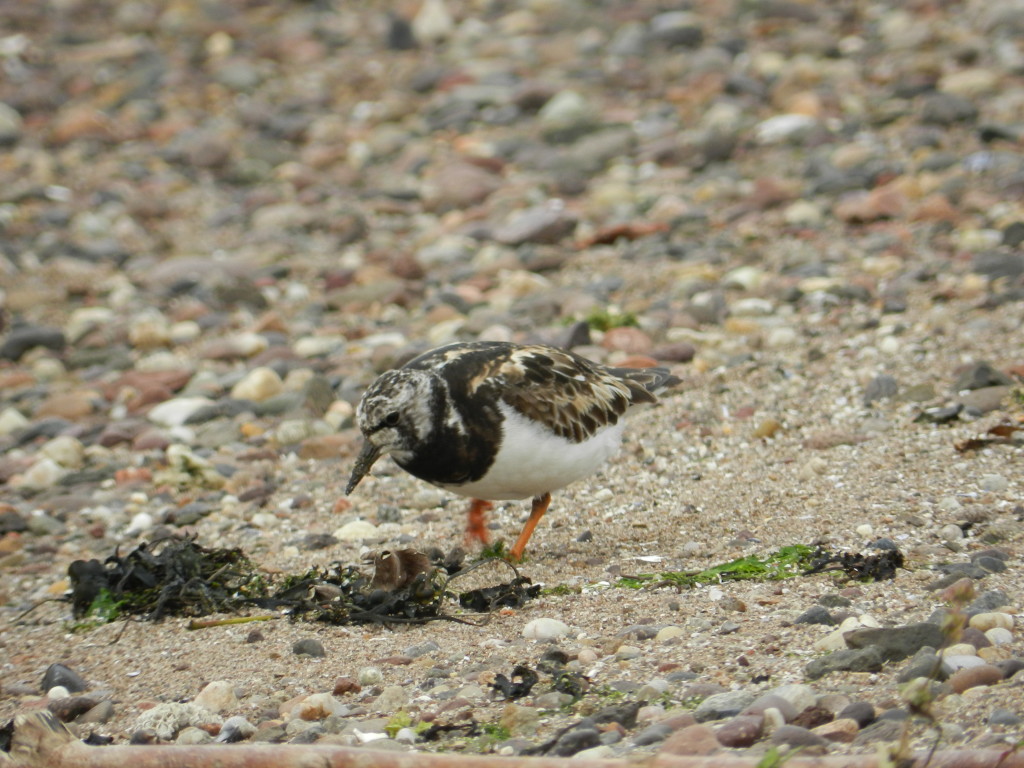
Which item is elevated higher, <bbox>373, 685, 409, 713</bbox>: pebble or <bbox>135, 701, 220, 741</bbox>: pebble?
<bbox>135, 701, 220, 741</bbox>: pebble

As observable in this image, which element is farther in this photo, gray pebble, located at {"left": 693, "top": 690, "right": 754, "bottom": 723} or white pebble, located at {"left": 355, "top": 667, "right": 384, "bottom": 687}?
white pebble, located at {"left": 355, "top": 667, "right": 384, "bottom": 687}

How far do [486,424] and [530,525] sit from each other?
1.88ft

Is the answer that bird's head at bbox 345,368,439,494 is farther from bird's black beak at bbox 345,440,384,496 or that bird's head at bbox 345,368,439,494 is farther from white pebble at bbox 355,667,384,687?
white pebble at bbox 355,667,384,687

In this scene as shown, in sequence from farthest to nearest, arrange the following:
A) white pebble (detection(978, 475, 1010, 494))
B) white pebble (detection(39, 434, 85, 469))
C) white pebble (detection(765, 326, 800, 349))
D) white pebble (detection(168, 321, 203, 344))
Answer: white pebble (detection(168, 321, 203, 344)) < white pebble (detection(765, 326, 800, 349)) < white pebble (detection(39, 434, 85, 469)) < white pebble (detection(978, 475, 1010, 494))

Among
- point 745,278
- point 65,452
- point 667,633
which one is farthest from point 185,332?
point 667,633

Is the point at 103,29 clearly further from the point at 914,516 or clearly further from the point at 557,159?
the point at 914,516

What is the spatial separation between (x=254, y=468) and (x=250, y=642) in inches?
77.6

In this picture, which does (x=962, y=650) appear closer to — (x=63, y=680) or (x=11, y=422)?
(x=63, y=680)

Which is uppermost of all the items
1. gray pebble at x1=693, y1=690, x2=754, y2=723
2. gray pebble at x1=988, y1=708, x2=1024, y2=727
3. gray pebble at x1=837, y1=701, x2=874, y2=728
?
gray pebble at x1=988, y1=708, x2=1024, y2=727

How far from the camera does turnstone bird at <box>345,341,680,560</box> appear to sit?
4.48 meters

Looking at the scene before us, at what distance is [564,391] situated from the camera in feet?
15.8

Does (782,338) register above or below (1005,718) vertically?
below

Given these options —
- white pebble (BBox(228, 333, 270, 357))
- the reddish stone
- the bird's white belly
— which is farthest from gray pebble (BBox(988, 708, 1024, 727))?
white pebble (BBox(228, 333, 270, 357))

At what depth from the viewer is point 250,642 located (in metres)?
4.20
